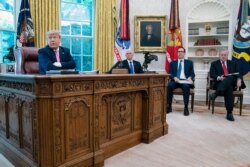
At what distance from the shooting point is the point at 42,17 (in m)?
4.78

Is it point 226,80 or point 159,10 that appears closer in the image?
point 226,80

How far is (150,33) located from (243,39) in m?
2.19

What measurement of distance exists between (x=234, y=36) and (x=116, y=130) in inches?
164

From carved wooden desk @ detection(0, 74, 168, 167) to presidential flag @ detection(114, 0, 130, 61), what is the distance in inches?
123

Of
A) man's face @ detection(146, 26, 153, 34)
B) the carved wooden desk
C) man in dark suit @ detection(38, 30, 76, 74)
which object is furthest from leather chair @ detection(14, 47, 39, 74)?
man's face @ detection(146, 26, 153, 34)

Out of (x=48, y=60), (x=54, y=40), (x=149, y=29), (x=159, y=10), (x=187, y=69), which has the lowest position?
(x=187, y=69)

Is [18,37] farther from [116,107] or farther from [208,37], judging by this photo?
[208,37]

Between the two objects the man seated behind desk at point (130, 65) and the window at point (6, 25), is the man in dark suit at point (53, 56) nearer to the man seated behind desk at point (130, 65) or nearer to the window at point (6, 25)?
the man seated behind desk at point (130, 65)

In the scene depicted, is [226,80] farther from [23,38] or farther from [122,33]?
[23,38]

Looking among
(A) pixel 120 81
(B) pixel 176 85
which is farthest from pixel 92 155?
(B) pixel 176 85

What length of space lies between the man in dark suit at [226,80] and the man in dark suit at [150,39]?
6.21ft

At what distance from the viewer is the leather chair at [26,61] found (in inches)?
130

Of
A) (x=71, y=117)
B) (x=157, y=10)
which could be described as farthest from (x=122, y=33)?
(x=71, y=117)

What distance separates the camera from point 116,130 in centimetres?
256
